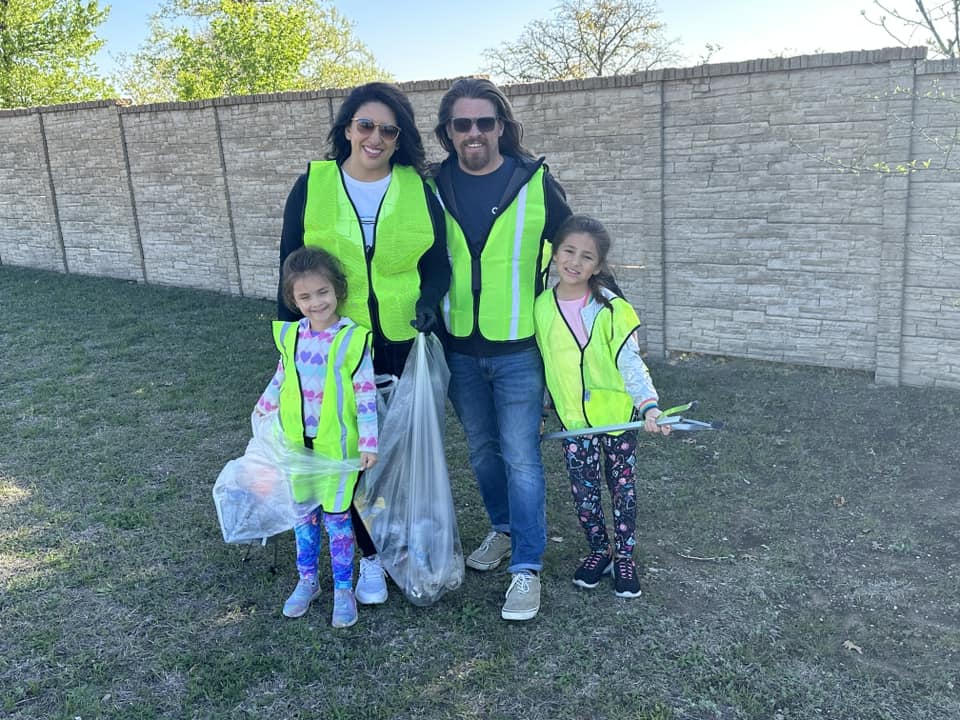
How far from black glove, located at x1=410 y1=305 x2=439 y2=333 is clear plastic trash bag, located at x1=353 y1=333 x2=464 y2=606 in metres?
0.11

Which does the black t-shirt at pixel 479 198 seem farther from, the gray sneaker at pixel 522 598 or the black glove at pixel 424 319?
the gray sneaker at pixel 522 598

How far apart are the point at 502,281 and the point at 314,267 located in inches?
25.1

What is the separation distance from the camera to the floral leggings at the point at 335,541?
3.02 metres

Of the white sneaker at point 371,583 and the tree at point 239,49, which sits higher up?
the tree at point 239,49

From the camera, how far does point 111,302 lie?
9258 mm

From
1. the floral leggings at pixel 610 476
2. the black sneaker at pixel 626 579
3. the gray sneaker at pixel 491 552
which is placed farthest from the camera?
the gray sneaker at pixel 491 552

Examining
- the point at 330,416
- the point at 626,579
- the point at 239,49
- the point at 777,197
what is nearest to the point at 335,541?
the point at 330,416

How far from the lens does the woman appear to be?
2.86 meters

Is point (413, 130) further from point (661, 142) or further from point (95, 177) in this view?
point (95, 177)

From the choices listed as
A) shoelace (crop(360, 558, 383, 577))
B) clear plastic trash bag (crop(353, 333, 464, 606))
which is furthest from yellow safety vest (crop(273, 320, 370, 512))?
shoelace (crop(360, 558, 383, 577))

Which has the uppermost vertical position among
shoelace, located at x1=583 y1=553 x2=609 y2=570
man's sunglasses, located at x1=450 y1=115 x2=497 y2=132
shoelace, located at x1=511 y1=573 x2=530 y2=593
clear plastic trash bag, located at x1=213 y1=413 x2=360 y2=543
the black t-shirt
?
man's sunglasses, located at x1=450 y1=115 x2=497 y2=132

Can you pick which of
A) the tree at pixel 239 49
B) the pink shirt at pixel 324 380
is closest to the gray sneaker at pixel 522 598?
the pink shirt at pixel 324 380

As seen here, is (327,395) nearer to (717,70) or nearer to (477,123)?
(477,123)

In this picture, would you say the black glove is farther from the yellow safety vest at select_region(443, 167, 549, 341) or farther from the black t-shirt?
the black t-shirt
